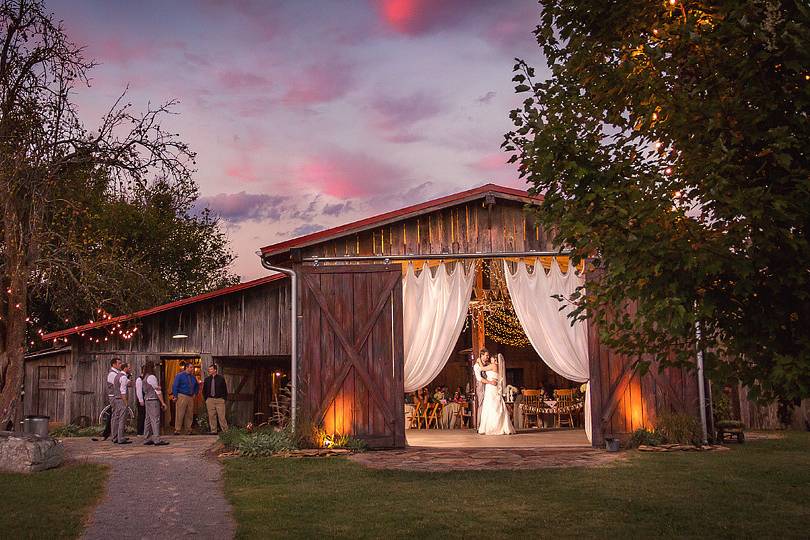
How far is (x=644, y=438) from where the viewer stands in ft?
41.9

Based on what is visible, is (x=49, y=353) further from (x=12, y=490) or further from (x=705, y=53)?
(x=705, y=53)

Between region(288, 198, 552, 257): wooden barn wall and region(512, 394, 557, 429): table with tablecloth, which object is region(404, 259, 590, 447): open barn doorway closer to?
region(512, 394, 557, 429): table with tablecloth

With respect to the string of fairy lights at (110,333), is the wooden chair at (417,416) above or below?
below

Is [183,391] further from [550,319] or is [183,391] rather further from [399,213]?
[550,319]

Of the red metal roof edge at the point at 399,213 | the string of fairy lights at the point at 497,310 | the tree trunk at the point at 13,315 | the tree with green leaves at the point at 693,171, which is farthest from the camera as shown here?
the string of fairy lights at the point at 497,310

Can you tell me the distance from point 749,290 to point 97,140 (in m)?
11.3

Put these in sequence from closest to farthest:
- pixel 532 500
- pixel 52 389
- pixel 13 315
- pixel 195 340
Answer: pixel 532 500
pixel 13 315
pixel 195 340
pixel 52 389

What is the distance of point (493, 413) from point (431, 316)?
397 centimetres

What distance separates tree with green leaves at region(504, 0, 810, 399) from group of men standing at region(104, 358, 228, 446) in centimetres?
1184

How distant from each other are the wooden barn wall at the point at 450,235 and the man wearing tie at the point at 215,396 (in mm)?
4939

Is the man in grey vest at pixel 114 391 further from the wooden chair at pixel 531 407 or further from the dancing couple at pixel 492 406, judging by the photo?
the wooden chair at pixel 531 407

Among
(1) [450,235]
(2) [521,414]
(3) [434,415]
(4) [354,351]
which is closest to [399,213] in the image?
(1) [450,235]

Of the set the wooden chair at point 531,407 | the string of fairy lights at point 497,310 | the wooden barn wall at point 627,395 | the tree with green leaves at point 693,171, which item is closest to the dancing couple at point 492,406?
the wooden chair at point 531,407

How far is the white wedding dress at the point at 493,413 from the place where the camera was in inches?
655
